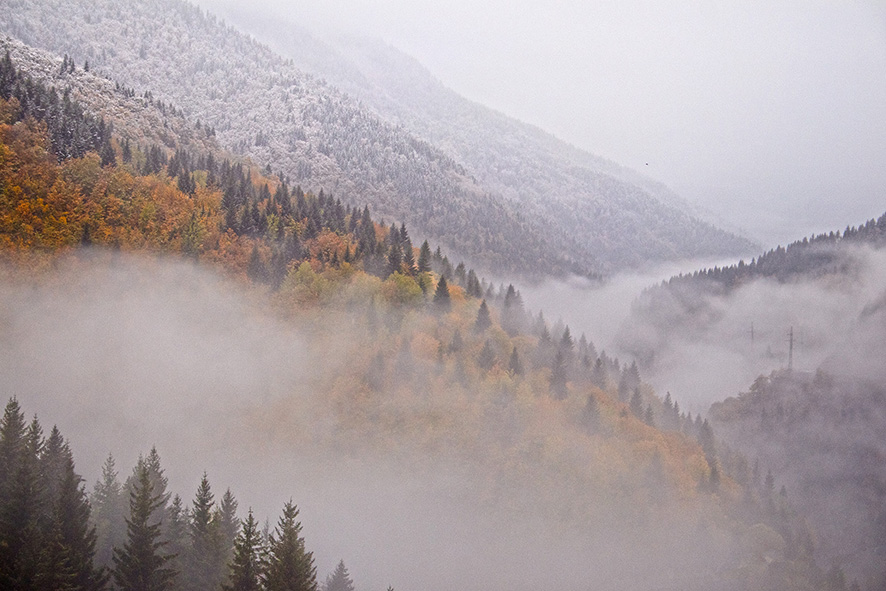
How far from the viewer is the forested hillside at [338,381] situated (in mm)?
103125

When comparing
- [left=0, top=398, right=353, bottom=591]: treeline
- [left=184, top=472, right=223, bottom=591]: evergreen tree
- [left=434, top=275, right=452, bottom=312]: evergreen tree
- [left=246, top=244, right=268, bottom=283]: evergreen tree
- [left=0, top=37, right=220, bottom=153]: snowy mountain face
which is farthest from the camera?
[left=0, top=37, right=220, bottom=153]: snowy mountain face

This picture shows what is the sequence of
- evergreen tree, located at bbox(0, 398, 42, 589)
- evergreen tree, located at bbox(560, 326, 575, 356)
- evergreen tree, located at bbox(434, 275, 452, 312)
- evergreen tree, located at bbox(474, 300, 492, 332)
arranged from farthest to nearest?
evergreen tree, located at bbox(560, 326, 575, 356)
evergreen tree, located at bbox(434, 275, 452, 312)
evergreen tree, located at bbox(474, 300, 492, 332)
evergreen tree, located at bbox(0, 398, 42, 589)

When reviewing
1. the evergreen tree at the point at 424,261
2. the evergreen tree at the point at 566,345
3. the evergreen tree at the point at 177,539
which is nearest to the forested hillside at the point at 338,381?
the evergreen tree at the point at 566,345

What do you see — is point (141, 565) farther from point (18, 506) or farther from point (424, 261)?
point (424, 261)

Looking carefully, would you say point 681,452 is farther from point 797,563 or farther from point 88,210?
point 88,210

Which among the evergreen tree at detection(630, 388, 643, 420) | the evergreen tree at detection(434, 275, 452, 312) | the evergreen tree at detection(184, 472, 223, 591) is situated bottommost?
the evergreen tree at detection(184, 472, 223, 591)

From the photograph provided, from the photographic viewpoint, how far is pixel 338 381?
113m

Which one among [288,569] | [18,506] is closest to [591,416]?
[288,569]

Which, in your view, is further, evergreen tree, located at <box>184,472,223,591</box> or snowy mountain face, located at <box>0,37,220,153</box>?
snowy mountain face, located at <box>0,37,220,153</box>

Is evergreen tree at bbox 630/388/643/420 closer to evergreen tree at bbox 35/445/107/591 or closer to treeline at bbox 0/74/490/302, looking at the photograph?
treeline at bbox 0/74/490/302

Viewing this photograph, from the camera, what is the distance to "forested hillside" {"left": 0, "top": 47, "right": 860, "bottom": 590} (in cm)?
10312

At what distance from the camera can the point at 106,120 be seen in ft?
494

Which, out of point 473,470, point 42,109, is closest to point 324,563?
point 473,470

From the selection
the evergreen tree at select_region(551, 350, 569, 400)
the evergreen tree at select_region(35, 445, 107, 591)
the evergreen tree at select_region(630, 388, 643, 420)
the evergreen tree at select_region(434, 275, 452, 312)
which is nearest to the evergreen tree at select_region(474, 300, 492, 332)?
→ the evergreen tree at select_region(434, 275, 452, 312)
